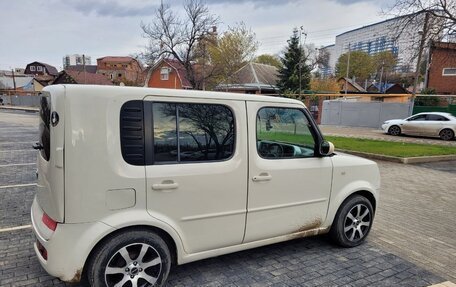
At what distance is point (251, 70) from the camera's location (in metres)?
41.2

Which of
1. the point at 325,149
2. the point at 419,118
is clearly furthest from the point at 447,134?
the point at 325,149

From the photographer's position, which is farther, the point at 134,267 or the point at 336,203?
the point at 336,203

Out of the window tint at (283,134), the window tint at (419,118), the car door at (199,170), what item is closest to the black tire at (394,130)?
the window tint at (419,118)

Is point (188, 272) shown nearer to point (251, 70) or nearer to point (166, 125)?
point (166, 125)

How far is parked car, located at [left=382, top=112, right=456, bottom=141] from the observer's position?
18016mm

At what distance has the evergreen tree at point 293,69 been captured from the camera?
117 feet

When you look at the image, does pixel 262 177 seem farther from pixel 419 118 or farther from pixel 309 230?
pixel 419 118

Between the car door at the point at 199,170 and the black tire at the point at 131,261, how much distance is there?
8.7 inches

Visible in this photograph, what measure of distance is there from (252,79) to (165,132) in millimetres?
38081

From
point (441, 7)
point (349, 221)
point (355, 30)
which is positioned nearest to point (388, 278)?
point (349, 221)

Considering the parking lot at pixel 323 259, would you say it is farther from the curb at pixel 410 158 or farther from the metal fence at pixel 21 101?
the metal fence at pixel 21 101

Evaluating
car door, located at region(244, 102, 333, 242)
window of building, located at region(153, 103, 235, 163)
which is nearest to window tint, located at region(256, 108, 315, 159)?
car door, located at region(244, 102, 333, 242)

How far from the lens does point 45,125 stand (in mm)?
2809

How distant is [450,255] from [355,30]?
75.3 metres
